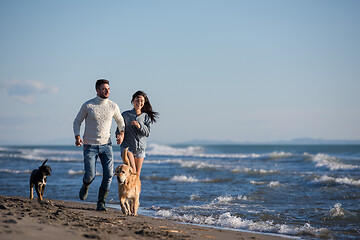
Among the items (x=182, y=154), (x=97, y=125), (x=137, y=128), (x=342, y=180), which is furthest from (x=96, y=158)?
(x=182, y=154)

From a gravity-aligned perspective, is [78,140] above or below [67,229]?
above

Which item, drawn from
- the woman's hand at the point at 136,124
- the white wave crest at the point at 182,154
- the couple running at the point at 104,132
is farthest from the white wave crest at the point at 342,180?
the white wave crest at the point at 182,154

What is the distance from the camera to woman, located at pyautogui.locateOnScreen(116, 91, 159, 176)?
22.4 feet

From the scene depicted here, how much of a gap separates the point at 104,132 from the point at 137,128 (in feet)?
1.99

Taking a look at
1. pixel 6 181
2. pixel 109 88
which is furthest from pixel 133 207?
pixel 6 181

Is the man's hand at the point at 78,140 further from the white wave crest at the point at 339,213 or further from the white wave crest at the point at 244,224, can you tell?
the white wave crest at the point at 339,213

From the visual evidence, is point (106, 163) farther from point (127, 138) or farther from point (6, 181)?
point (6, 181)

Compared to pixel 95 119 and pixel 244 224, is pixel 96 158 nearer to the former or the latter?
pixel 95 119

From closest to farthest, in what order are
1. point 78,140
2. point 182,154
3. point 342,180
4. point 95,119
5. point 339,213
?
point 78,140
point 95,119
point 339,213
point 342,180
point 182,154

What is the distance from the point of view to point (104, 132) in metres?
6.37

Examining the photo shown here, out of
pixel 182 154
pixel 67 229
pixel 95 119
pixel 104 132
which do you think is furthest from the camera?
pixel 182 154

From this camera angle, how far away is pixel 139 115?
6.93m

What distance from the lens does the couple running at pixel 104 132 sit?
6281 millimetres

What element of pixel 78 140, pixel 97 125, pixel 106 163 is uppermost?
pixel 97 125
